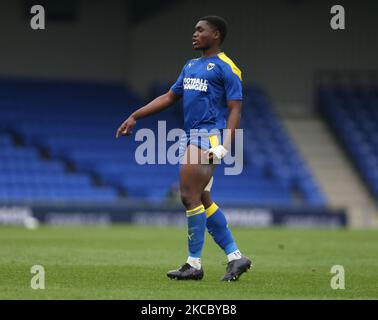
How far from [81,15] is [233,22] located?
4923 millimetres

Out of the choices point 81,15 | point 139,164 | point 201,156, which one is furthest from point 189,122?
point 81,15

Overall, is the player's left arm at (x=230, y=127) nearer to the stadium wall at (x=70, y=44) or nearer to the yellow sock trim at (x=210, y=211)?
the yellow sock trim at (x=210, y=211)

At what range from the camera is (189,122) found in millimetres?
10141

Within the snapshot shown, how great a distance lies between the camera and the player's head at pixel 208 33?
10.0 metres

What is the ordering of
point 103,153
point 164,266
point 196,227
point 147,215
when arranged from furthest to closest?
point 103,153 < point 147,215 < point 164,266 < point 196,227

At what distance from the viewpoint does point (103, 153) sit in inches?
1145

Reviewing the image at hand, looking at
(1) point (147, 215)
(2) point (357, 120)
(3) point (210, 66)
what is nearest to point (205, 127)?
(3) point (210, 66)

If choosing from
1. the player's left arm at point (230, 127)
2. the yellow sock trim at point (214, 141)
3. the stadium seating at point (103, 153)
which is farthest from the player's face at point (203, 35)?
the stadium seating at point (103, 153)

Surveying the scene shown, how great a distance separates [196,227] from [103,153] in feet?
63.2

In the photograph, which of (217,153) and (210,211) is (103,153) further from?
(217,153)

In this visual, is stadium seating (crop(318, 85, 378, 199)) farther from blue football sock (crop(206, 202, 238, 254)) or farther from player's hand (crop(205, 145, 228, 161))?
player's hand (crop(205, 145, 228, 161))

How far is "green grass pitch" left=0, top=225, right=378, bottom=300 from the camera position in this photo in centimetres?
900

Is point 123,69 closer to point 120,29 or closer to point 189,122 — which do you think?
point 120,29

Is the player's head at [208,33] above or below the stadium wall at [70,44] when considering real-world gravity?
below
